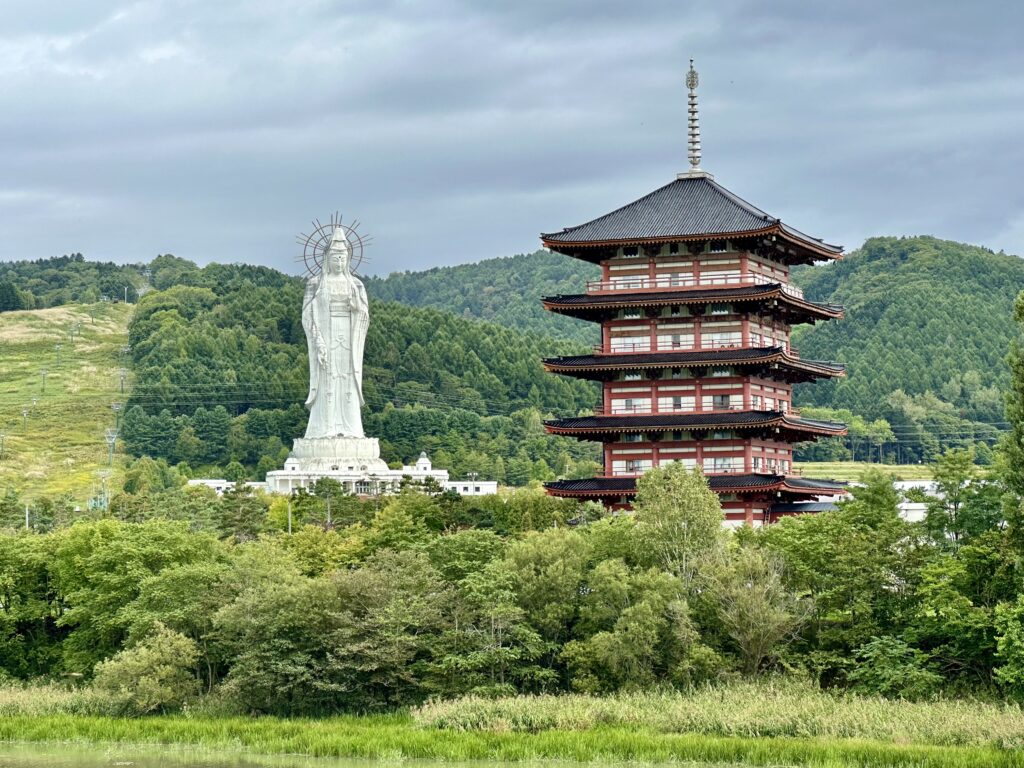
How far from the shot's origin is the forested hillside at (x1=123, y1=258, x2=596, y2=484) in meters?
131

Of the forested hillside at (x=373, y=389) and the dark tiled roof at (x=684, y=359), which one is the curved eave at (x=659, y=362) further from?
the forested hillside at (x=373, y=389)

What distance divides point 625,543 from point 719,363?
30.7ft

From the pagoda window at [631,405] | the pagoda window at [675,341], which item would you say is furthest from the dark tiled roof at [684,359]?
the pagoda window at [631,405]

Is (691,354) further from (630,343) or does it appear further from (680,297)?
(630,343)

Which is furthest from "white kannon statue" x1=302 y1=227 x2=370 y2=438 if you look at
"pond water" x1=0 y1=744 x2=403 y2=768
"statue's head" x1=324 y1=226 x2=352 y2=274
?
"pond water" x1=0 y1=744 x2=403 y2=768

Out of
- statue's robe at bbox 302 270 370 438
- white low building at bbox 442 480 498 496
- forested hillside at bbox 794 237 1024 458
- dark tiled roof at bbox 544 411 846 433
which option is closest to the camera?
dark tiled roof at bbox 544 411 846 433

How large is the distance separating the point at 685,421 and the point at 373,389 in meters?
87.4

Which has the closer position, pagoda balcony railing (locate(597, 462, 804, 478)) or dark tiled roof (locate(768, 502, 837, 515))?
pagoda balcony railing (locate(597, 462, 804, 478))

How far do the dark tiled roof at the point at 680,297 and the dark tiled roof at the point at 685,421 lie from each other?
370 cm

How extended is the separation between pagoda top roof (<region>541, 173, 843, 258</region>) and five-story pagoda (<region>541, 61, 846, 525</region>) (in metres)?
0.07

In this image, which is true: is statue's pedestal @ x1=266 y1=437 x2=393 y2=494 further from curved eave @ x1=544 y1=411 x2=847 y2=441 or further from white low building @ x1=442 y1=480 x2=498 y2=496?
curved eave @ x1=544 y1=411 x2=847 y2=441

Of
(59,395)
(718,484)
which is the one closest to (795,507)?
(718,484)

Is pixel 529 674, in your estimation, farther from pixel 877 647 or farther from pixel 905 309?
pixel 905 309

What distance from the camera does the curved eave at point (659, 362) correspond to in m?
56.9
